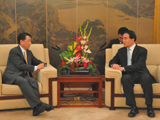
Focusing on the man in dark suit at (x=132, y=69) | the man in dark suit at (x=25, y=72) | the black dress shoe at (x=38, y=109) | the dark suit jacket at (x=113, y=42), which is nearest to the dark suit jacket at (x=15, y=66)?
the man in dark suit at (x=25, y=72)

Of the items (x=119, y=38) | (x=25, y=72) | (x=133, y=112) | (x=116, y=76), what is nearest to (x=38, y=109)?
(x=25, y=72)

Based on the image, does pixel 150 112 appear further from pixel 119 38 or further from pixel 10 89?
pixel 10 89

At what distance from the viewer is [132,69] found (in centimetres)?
447

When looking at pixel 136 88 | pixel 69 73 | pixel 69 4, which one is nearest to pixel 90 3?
pixel 69 4

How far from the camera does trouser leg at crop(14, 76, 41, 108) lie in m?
4.12

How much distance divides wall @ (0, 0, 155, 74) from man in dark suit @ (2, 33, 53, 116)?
111 cm

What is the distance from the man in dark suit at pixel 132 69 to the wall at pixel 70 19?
1.22 m

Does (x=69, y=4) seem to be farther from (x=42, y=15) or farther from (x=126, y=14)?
(x=126, y=14)

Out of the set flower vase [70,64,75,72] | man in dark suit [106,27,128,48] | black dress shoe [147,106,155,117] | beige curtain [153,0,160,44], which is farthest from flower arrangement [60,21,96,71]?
beige curtain [153,0,160,44]

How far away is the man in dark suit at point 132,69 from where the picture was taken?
421cm

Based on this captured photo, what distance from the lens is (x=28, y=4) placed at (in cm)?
564

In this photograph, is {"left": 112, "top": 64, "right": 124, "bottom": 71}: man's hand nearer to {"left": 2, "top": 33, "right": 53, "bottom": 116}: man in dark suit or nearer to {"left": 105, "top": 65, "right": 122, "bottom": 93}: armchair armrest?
{"left": 105, "top": 65, "right": 122, "bottom": 93}: armchair armrest

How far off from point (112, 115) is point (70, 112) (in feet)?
2.10

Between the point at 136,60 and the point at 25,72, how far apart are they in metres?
1.78
